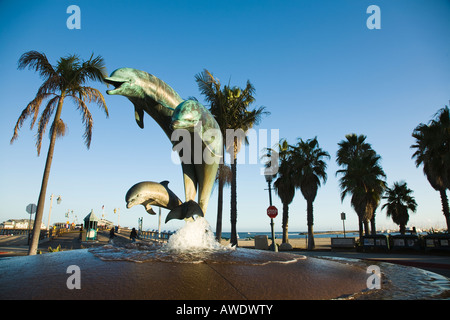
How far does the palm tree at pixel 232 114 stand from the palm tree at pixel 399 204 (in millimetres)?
21064

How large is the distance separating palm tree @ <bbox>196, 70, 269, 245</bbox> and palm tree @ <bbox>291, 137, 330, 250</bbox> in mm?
6757

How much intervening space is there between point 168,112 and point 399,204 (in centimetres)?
3122

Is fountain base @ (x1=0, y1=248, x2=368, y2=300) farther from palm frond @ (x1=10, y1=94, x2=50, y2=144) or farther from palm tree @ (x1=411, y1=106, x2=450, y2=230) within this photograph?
palm tree @ (x1=411, y1=106, x2=450, y2=230)

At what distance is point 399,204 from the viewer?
96.9ft

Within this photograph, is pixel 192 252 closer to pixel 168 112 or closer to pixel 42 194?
pixel 168 112

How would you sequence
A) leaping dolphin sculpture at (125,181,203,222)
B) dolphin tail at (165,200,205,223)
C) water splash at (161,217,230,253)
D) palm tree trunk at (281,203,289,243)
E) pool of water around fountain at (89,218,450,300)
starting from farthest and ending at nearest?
palm tree trunk at (281,203,289,243) → dolphin tail at (165,200,205,223) → water splash at (161,217,230,253) → leaping dolphin sculpture at (125,181,203,222) → pool of water around fountain at (89,218,450,300)

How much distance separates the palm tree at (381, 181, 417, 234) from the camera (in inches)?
1132

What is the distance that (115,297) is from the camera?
224cm

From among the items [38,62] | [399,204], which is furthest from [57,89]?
[399,204]

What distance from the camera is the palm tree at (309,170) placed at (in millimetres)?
21750

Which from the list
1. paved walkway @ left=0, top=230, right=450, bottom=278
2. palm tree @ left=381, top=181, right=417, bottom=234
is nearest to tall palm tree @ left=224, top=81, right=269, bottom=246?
paved walkway @ left=0, top=230, right=450, bottom=278

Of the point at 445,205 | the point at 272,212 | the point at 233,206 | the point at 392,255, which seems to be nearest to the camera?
the point at 392,255

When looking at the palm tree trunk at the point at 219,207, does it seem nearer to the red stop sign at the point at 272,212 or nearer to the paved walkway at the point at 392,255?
the red stop sign at the point at 272,212

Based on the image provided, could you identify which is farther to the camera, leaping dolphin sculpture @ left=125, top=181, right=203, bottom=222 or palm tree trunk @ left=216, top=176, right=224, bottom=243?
palm tree trunk @ left=216, top=176, right=224, bottom=243
